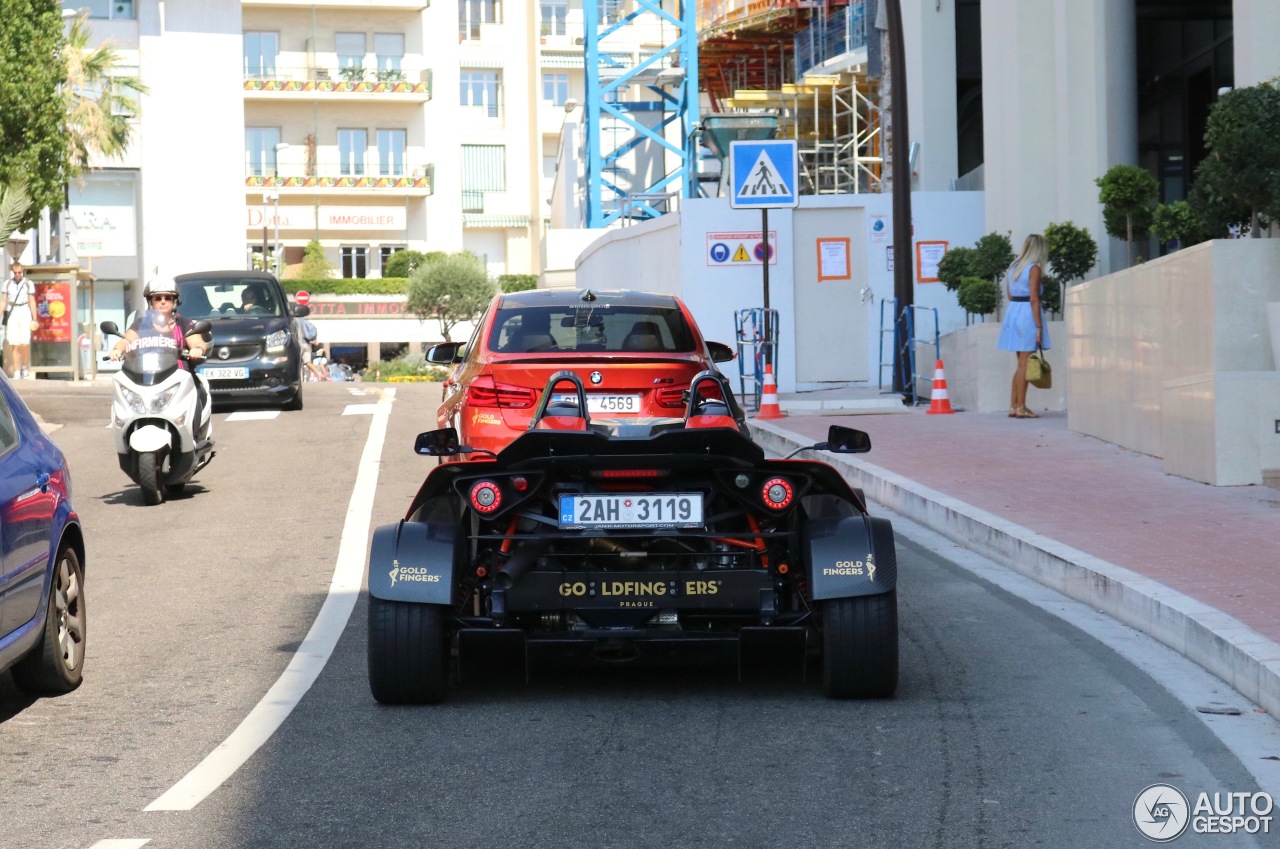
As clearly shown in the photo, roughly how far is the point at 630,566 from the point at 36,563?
2.23 meters

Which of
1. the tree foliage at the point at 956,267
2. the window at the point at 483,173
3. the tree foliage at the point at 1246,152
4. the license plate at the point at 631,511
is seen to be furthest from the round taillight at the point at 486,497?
the window at the point at 483,173

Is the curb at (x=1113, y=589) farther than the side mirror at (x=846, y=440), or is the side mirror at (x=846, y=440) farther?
the side mirror at (x=846, y=440)

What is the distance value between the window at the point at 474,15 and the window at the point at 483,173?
5568mm

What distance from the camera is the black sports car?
6.39 meters

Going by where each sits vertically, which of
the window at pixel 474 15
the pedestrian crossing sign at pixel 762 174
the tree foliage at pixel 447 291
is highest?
the window at pixel 474 15

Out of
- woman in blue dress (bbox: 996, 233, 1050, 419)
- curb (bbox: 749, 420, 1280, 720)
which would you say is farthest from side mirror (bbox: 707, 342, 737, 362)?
woman in blue dress (bbox: 996, 233, 1050, 419)

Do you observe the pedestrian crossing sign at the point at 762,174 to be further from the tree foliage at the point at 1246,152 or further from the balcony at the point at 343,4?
the balcony at the point at 343,4

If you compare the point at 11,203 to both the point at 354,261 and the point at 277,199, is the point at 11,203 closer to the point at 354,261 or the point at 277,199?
the point at 277,199

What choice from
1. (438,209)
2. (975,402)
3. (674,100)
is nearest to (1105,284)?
(975,402)

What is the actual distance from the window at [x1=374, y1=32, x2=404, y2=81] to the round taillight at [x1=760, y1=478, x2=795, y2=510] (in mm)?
73353

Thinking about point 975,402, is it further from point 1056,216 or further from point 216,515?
point 216,515

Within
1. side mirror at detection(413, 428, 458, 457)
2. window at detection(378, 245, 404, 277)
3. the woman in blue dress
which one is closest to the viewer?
side mirror at detection(413, 428, 458, 457)

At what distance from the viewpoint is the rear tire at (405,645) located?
6.43m

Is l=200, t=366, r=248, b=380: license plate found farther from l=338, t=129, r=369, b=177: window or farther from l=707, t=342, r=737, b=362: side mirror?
l=338, t=129, r=369, b=177: window
